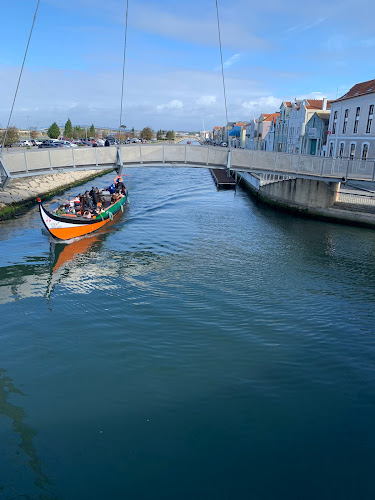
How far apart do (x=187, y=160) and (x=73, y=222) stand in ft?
28.5

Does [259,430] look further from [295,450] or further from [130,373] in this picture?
[130,373]

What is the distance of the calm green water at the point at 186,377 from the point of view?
8.75 metres

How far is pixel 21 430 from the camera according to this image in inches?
384

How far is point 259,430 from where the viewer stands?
393 inches

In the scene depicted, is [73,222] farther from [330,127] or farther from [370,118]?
[330,127]

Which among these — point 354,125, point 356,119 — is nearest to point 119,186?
point 354,125

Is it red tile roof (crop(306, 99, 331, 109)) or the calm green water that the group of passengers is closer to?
the calm green water

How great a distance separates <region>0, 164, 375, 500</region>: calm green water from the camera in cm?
875

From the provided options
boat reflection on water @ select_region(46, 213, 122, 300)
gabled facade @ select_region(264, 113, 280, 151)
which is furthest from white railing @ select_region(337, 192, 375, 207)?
gabled facade @ select_region(264, 113, 280, 151)

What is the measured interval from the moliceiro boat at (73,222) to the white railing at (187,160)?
3274 mm

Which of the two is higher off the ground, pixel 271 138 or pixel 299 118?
pixel 299 118

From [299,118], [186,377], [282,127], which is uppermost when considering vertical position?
[299,118]

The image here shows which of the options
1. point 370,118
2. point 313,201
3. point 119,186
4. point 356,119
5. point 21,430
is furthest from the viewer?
point 356,119

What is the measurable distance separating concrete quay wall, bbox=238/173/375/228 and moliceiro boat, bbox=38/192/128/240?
16851mm
